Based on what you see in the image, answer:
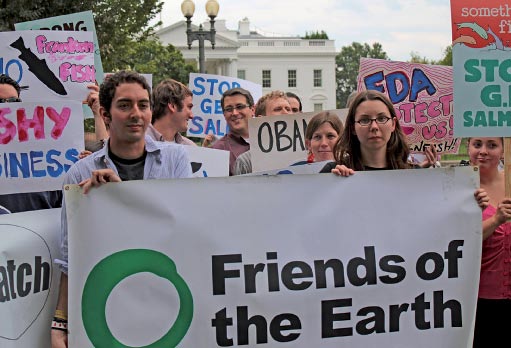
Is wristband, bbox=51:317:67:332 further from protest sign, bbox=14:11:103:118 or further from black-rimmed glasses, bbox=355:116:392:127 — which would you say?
protest sign, bbox=14:11:103:118

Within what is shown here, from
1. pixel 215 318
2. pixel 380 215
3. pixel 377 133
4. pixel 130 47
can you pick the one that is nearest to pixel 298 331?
pixel 215 318

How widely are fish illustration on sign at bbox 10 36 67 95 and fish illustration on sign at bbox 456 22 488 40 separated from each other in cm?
328

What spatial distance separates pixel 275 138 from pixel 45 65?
1908 mm

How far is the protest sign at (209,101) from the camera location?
892 centimetres

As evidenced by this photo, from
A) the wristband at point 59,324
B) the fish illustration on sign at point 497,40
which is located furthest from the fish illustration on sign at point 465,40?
the wristband at point 59,324

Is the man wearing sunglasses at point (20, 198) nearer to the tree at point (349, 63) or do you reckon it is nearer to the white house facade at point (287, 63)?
the white house facade at point (287, 63)

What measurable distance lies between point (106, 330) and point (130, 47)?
58.8ft

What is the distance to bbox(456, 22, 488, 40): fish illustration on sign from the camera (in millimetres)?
4176

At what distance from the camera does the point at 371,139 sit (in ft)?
13.0

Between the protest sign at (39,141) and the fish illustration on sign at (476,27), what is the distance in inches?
88.6

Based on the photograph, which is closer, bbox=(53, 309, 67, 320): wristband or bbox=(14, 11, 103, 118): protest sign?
bbox=(53, 309, 67, 320): wristband

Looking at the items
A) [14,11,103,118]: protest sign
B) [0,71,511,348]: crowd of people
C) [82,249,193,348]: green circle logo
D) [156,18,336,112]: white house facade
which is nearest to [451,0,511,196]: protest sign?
[0,71,511,348]: crowd of people

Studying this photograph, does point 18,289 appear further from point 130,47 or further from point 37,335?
point 130,47

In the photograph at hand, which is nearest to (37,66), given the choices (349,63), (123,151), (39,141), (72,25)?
(72,25)
